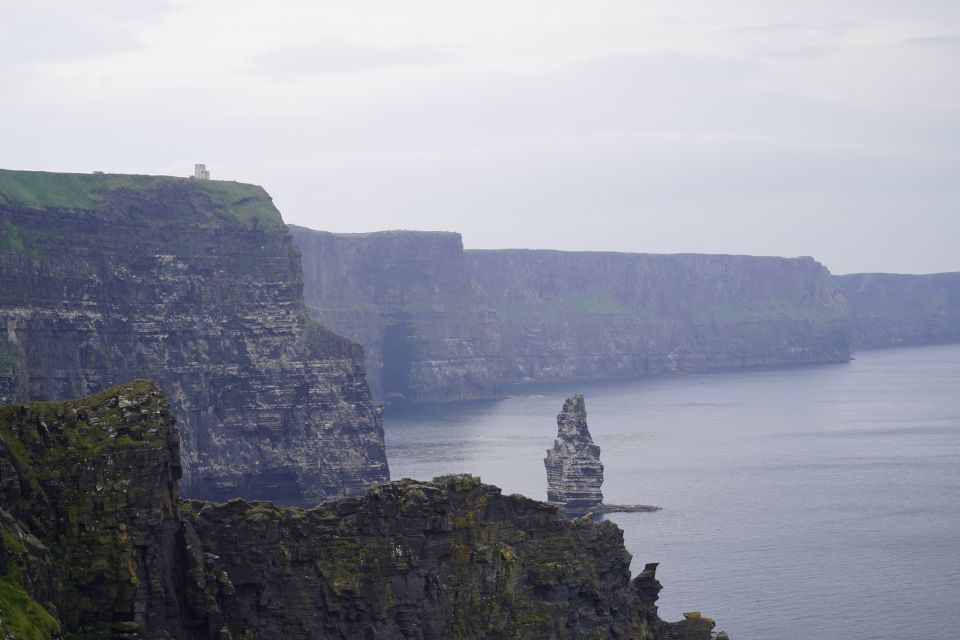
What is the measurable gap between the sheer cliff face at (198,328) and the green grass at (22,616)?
4648 inches

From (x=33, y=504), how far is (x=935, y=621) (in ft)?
258

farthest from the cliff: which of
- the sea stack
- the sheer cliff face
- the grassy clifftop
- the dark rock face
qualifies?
the grassy clifftop

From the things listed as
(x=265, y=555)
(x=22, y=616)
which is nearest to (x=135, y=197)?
(x=265, y=555)

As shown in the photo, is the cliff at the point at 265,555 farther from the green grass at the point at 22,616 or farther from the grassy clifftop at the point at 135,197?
the grassy clifftop at the point at 135,197

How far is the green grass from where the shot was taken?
52.5 m

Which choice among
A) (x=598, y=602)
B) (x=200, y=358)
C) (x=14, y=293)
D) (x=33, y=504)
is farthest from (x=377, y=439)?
(x=33, y=504)

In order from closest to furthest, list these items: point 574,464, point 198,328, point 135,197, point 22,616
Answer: point 22,616
point 574,464
point 198,328
point 135,197

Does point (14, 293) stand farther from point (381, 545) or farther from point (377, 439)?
point (381, 545)

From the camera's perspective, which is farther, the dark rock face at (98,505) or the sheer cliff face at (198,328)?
the sheer cliff face at (198,328)

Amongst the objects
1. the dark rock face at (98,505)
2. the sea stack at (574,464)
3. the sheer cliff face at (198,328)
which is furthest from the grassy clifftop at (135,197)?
the dark rock face at (98,505)

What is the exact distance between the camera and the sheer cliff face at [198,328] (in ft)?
578

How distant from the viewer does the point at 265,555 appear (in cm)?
7169

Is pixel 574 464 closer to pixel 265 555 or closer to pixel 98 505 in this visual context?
pixel 265 555

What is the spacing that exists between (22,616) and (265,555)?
18412mm
